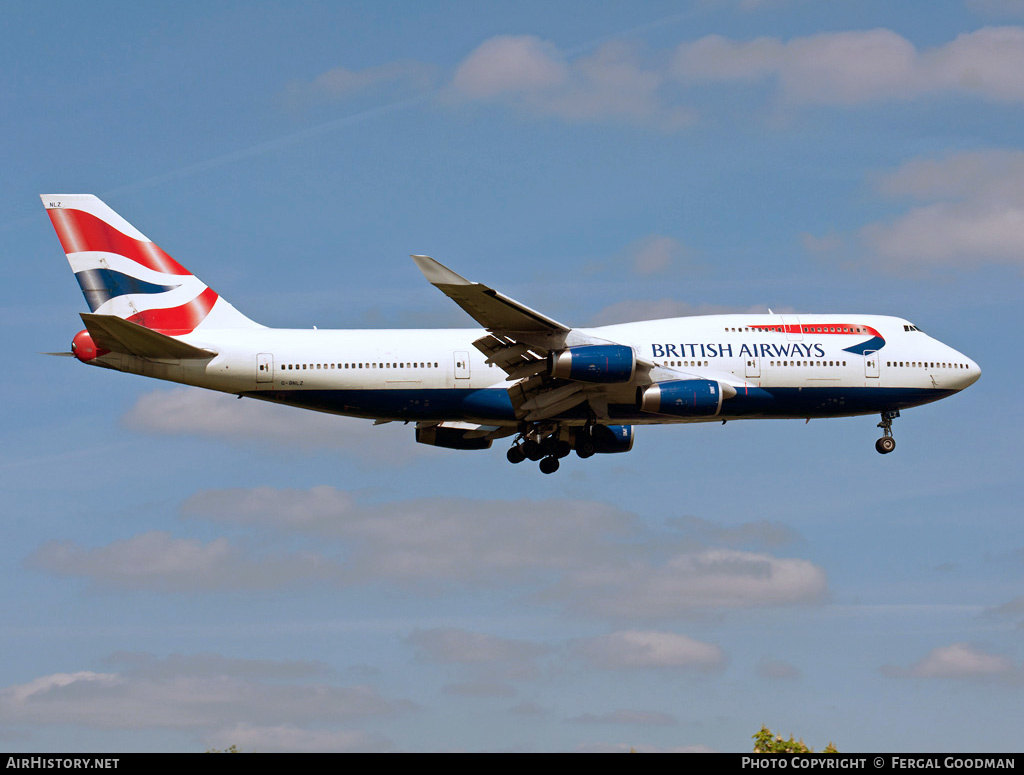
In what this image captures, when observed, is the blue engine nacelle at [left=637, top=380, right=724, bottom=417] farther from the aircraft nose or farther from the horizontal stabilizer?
the horizontal stabilizer

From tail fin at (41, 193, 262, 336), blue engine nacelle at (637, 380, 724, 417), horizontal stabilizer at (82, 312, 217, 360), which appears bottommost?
blue engine nacelle at (637, 380, 724, 417)

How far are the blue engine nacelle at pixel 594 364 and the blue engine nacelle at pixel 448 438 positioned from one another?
10.6m

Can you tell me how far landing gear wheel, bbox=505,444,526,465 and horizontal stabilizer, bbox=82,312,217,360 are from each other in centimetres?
1260

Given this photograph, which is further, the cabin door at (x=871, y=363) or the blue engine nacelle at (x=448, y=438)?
the blue engine nacelle at (x=448, y=438)

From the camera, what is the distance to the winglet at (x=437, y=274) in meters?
42.5

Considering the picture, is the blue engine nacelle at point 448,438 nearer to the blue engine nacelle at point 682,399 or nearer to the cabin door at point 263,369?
the cabin door at point 263,369

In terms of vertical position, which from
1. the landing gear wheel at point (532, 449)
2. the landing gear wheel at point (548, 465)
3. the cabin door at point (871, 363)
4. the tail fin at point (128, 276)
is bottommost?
the landing gear wheel at point (548, 465)

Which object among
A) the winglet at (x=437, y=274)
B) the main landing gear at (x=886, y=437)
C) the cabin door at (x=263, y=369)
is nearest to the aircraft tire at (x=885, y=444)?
the main landing gear at (x=886, y=437)

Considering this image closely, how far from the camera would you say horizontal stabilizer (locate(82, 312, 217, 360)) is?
150 feet

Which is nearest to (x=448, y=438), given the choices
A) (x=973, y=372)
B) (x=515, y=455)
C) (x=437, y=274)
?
(x=515, y=455)

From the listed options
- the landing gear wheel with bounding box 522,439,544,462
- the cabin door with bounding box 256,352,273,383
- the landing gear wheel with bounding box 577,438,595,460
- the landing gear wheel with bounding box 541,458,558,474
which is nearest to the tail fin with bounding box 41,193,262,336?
the cabin door with bounding box 256,352,273,383
